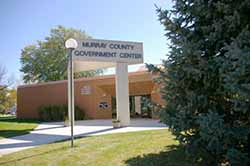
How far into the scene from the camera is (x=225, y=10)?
5629 millimetres

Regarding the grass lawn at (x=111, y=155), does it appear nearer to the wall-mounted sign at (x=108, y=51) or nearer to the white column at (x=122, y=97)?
the white column at (x=122, y=97)

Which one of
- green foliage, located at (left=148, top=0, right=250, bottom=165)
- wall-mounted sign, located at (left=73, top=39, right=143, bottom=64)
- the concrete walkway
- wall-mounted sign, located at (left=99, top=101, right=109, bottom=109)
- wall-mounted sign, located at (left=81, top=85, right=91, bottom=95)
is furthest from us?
wall-mounted sign, located at (left=81, top=85, right=91, bottom=95)

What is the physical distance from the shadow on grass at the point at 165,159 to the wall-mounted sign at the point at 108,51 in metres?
12.0

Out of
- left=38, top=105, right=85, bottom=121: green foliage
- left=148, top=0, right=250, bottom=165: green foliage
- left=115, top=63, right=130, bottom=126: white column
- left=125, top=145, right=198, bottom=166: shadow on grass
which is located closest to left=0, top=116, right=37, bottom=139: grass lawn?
left=115, top=63, right=130, bottom=126: white column

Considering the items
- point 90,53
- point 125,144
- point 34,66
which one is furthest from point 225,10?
point 34,66

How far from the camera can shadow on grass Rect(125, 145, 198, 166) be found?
7.18m

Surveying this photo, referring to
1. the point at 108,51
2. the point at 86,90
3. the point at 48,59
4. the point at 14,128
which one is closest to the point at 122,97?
the point at 108,51

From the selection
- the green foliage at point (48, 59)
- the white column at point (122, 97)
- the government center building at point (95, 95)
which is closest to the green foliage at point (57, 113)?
the government center building at point (95, 95)

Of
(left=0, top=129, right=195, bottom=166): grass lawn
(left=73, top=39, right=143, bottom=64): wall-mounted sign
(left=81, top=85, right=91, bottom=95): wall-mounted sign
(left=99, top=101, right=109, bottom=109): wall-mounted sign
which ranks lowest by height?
(left=0, top=129, right=195, bottom=166): grass lawn

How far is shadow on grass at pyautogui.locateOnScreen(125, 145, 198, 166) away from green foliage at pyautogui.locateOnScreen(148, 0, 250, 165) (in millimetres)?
781

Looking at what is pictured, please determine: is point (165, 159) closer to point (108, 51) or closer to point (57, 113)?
point (108, 51)

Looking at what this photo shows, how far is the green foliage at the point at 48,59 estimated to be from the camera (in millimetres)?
49125

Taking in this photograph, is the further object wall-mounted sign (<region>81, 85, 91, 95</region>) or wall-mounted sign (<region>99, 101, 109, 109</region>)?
wall-mounted sign (<region>81, 85, 91, 95</region>)

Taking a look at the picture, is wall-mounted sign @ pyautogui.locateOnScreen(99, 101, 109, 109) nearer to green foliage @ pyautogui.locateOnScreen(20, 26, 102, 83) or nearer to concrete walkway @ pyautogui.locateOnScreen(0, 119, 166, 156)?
concrete walkway @ pyautogui.locateOnScreen(0, 119, 166, 156)
